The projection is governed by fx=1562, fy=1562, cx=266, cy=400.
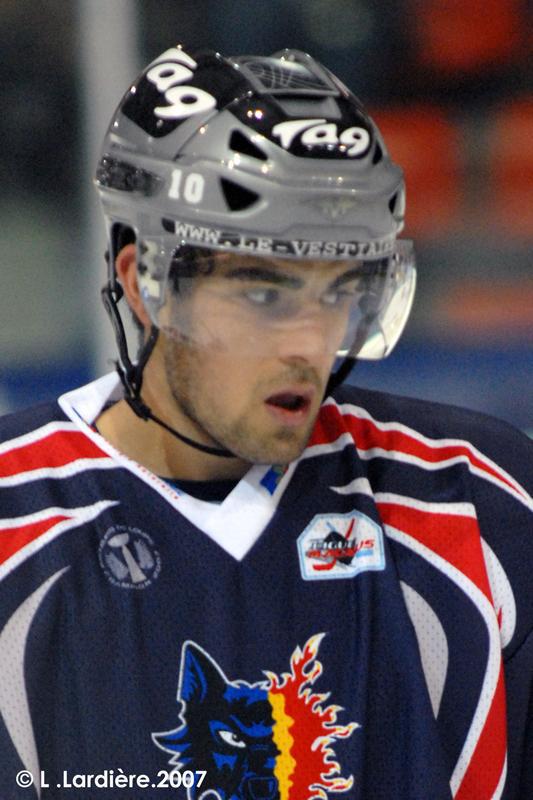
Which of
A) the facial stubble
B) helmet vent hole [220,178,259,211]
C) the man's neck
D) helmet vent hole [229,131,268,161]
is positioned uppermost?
helmet vent hole [229,131,268,161]

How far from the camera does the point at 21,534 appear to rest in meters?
1.68

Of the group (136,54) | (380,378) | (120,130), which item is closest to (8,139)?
(136,54)

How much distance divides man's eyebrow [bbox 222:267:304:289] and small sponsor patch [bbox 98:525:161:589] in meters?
0.31

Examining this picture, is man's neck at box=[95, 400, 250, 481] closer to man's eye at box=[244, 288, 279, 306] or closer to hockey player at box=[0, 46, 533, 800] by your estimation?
hockey player at box=[0, 46, 533, 800]

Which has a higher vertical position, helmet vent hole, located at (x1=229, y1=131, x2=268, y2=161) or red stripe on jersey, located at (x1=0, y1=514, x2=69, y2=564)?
helmet vent hole, located at (x1=229, y1=131, x2=268, y2=161)

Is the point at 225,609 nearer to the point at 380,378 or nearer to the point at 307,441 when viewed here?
the point at 307,441

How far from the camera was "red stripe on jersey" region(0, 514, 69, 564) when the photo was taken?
1671 millimetres

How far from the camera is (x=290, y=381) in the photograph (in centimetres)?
167

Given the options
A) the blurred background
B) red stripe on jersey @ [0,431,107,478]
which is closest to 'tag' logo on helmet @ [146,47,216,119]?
red stripe on jersey @ [0,431,107,478]

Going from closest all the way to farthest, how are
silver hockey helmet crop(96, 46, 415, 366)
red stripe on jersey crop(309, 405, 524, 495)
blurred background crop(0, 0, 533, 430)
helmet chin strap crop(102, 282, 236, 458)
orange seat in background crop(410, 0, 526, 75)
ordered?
silver hockey helmet crop(96, 46, 415, 366), helmet chin strap crop(102, 282, 236, 458), red stripe on jersey crop(309, 405, 524, 495), blurred background crop(0, 0, 533, 430), orange seat in background crop(410, 0, 526, 75)

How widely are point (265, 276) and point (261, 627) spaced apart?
1.24 feet

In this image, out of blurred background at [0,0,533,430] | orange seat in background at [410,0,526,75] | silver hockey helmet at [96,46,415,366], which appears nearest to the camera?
silver hockey helmet at [96,46,415,366]

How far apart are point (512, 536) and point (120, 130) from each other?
645 mm

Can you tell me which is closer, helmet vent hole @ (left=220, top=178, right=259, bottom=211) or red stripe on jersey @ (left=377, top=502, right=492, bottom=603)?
helmet vent hole @ (left=220, top=178, right=259, bottom=211)
